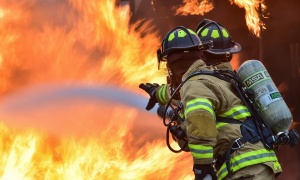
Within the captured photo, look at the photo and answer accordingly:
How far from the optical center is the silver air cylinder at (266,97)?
152 inches

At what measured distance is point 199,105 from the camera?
11.7ft

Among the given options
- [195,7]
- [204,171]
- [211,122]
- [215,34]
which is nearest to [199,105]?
[211,122]

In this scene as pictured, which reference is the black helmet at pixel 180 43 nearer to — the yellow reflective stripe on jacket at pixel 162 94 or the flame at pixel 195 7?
the yellow reflective stripe on jacket at pixel 162 94

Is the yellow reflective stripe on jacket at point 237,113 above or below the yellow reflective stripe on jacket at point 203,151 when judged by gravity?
above

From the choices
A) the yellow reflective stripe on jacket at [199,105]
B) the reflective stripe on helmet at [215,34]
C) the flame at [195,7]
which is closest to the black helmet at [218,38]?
the reflective stripe on helmet at [215,34]

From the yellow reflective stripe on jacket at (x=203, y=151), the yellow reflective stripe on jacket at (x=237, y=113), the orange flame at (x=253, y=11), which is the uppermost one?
the orange flame at (x=253, y=11)

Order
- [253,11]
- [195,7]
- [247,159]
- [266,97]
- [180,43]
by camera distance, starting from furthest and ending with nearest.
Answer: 1. [195,7]
2. [253,11]
3. [180,43]
4. [266,97]
5. [247,159]

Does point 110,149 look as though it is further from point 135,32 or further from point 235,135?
point 235,135

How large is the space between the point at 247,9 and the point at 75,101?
2934mm

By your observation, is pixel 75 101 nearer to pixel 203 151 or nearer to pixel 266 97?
pixel 266 97

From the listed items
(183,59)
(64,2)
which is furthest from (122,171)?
(183,59)

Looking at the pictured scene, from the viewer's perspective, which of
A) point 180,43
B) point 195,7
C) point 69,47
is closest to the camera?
point 180,43

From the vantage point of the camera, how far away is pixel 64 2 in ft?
22.9

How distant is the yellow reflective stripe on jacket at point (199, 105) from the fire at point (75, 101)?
3.03 m
